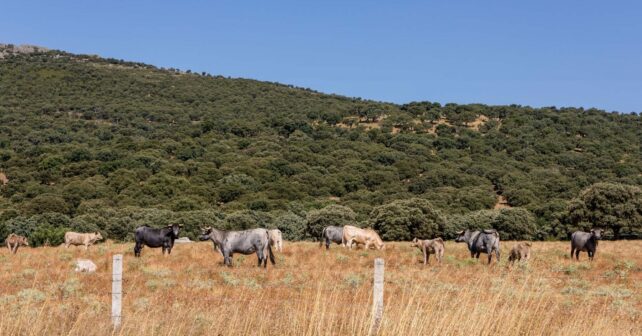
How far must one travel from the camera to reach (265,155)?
115 m

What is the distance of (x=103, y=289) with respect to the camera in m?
15.7

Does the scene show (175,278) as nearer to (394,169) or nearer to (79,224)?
(79,224)

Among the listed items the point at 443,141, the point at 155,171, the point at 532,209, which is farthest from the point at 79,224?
the point at 443,141

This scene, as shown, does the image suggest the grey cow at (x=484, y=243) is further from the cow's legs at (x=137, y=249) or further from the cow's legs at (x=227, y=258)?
the cow's legs at (x=137, y=249)

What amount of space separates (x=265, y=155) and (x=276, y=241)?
287 feet

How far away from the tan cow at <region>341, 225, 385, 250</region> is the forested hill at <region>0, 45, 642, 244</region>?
26850 mm

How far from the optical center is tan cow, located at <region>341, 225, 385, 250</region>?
30.6 meters

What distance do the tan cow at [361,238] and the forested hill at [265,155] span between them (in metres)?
26.8

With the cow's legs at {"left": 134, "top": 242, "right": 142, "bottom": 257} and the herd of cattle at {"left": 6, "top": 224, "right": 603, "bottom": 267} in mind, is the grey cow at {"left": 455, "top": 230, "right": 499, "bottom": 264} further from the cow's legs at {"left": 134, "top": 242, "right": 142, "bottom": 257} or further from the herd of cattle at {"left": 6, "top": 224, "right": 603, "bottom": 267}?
the cow's legs at {"left": 134, "top": 242, "right": 142, "bottom": 257}

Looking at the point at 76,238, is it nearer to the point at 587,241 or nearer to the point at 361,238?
the point at 361,238

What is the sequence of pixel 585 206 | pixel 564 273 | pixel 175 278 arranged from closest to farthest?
pixel 175 278
pixel 564 273
pixel 585 206

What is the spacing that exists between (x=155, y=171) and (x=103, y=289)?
8594 cm

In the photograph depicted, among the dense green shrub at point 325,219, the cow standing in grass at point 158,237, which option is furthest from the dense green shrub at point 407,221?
the cow standing in grass at point 158,237

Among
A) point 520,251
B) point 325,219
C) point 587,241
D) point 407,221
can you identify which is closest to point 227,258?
point 520,251
